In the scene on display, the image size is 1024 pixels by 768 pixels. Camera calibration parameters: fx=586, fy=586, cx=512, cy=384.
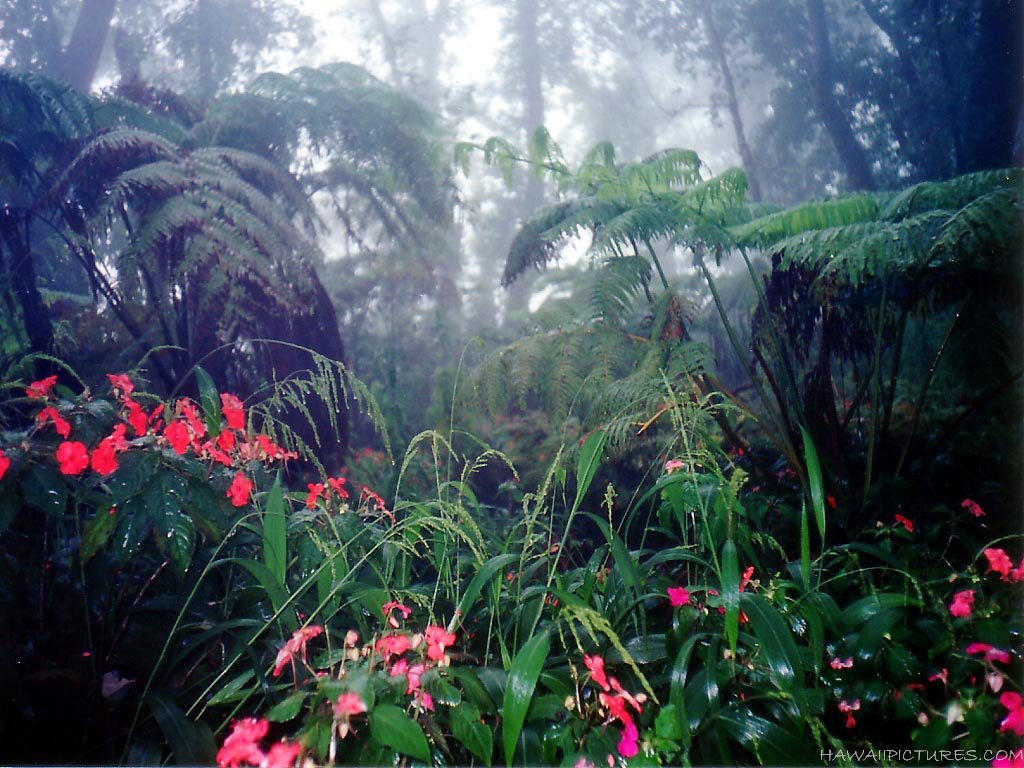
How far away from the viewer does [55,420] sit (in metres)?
0.85

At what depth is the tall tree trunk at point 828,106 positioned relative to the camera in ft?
7.72

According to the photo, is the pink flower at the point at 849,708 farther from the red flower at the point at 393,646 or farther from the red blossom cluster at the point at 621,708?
the red flower at the point at 393,646

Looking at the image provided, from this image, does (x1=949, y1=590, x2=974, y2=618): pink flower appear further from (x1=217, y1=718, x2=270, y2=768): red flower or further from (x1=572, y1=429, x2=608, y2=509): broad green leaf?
(x1=217, y1=718, x2=270, y2=768): red flower

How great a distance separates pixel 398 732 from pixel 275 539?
16.4 inches

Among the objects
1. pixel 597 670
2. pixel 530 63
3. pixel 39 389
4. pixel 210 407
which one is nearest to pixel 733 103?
pixel 530 63

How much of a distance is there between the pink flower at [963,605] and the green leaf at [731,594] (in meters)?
0.34

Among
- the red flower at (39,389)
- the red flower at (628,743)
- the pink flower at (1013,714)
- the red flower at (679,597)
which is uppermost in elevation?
the red flower at (39,389)

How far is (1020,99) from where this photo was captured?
177 centimetres

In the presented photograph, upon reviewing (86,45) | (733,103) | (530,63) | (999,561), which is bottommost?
(999,561)

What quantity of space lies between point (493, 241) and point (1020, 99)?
2354mm

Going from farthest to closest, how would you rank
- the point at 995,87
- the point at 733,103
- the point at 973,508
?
the point at 733,103
the point at 995,87
the point at 973,508

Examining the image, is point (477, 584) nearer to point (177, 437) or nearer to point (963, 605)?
point (177, 437)

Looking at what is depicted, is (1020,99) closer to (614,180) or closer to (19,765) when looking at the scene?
(614,180)

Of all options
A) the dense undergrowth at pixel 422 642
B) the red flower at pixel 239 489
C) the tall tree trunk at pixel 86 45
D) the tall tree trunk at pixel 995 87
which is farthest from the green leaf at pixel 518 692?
the tall tree trunk at pixel 86 45
